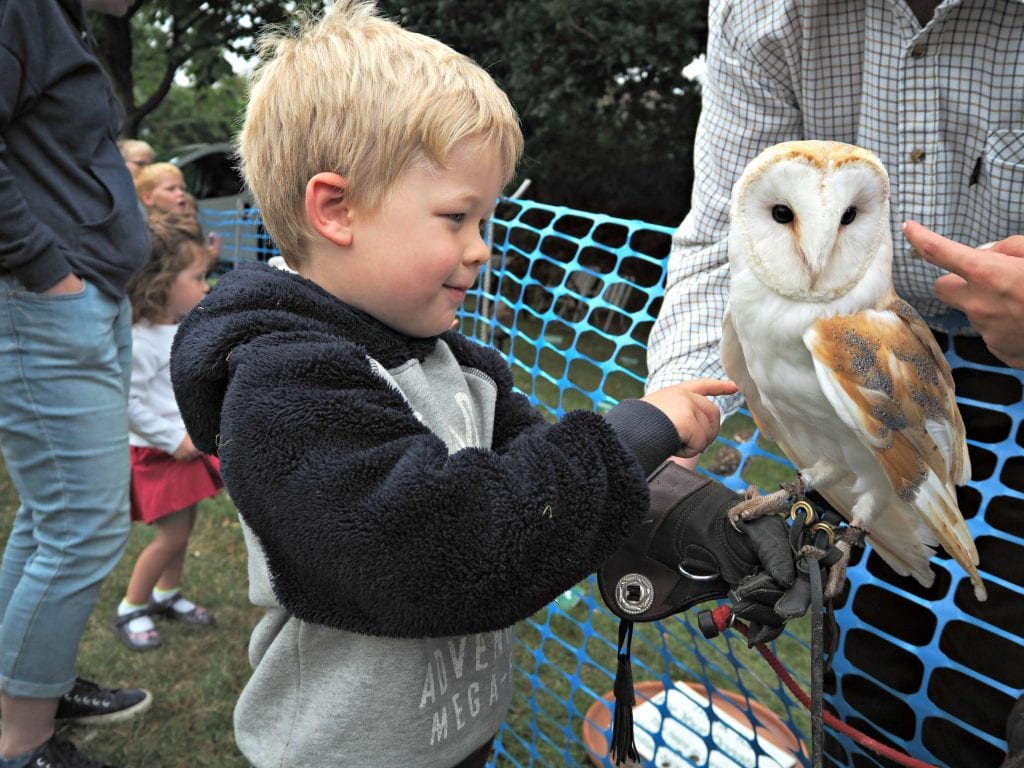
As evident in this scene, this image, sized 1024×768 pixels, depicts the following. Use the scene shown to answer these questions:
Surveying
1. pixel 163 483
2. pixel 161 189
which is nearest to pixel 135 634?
pixel 163 483

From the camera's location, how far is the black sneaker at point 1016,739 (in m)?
1.00

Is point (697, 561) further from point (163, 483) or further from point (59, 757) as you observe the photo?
point (163, 483)

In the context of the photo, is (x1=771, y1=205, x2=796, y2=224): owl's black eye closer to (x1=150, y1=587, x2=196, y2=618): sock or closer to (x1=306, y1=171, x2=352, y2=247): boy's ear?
(x1=306, y1=171, x2=352, y2=247): boy's ear

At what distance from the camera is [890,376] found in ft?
3.56

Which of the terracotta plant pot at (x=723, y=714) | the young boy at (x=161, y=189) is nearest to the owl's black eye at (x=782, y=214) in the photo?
the terracotta plant pot at (x=723, y=714)

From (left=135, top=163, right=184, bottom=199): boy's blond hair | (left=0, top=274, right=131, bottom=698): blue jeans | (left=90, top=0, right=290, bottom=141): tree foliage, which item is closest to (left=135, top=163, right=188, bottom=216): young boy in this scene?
(left=135, top=163, right=184, bottom=199): boy's blond hair

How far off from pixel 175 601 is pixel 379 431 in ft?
8.48

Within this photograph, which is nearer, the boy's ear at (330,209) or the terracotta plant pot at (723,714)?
the boy's ear at (330,209)

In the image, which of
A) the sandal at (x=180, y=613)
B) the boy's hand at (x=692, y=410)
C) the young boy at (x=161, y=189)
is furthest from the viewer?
the young boy at (x=161, y=189)

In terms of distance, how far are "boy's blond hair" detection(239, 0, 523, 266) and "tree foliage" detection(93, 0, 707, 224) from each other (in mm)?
6228

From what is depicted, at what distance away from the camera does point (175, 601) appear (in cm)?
312

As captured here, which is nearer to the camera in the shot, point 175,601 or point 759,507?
point 759,507

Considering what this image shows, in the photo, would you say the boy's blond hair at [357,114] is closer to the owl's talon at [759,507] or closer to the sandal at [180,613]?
the owl's talon at [759,507]

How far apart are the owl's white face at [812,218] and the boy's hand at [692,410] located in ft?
0.72
